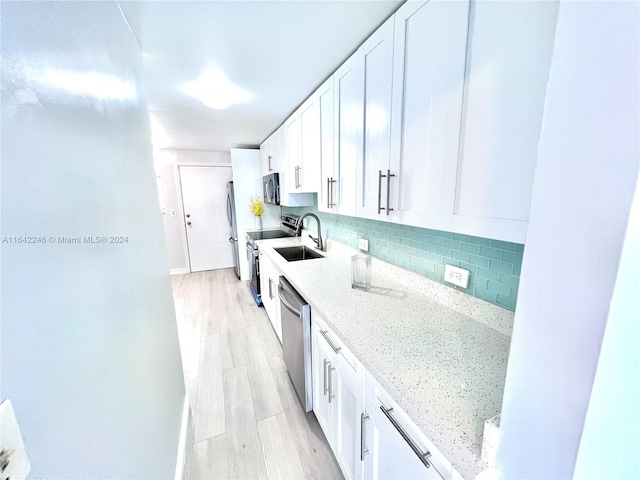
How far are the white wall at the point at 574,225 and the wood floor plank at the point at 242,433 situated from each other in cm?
142

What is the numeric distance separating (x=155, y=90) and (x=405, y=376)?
2.44 meters

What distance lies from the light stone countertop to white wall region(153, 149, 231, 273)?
385cm

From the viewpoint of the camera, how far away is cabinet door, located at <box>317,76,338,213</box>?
1644 millimetres

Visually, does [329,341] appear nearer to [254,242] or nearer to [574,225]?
[574,225]

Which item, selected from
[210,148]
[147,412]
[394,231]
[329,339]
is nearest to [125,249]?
[147,412]

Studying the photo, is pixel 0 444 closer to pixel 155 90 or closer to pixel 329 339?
pixel 329 339

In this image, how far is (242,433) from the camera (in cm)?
153

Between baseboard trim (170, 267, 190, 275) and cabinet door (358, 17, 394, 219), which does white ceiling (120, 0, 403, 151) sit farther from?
baseboard trim (170, 267, 190, 275)

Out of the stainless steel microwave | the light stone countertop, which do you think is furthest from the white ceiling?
the light stone countertop

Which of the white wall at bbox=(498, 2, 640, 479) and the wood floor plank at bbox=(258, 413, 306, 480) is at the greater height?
the white wall at bbox=(498, 2, 640, 479)

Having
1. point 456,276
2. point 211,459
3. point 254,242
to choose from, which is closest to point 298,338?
point 211,459

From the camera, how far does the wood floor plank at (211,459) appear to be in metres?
1.31

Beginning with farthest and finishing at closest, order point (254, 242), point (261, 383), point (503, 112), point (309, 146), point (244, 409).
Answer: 1. point (254, 242)
2. point (309, 146)
3. point (261, 383)
4. point (244, 409)
5. point (503, 112)

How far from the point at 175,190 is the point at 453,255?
15.2 feet
